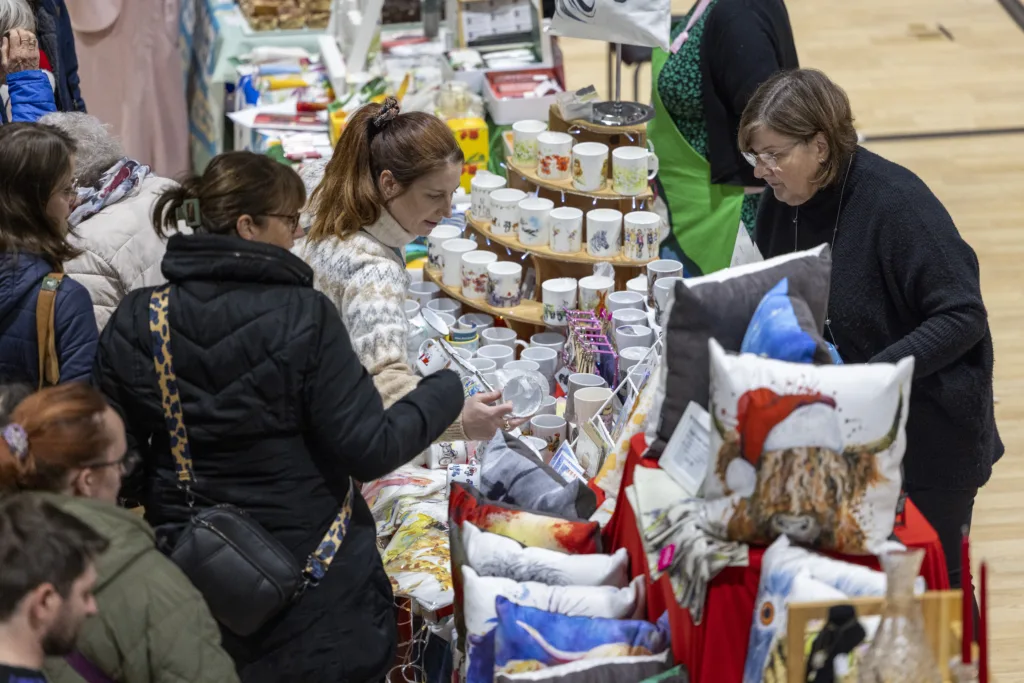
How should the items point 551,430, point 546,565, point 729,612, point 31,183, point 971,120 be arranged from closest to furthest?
point 729,612, point 546,565, point 31,183, point 551,430, point 971,120

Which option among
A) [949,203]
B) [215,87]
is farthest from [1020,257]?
[215,87]

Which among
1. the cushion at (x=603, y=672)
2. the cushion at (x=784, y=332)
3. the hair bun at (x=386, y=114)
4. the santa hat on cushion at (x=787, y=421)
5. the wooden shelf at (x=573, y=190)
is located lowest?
the cushion at (x=603, y=672)

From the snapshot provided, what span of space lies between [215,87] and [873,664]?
541 centimetres

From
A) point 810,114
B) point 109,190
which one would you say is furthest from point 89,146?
point 810,114

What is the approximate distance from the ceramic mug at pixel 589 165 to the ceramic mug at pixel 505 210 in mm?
186

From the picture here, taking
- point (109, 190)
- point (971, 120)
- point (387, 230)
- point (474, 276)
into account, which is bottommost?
point (971, 120)

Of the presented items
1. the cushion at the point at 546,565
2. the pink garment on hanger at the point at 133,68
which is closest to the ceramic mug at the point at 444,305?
the cushion at the point at 546,565

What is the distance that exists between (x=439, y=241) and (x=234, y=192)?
185cm

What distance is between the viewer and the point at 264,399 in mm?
2096

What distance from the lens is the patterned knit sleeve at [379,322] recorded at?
2.73 meters

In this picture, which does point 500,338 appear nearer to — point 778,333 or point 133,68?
point 778,333

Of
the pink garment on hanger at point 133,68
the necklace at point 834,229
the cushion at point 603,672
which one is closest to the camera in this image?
the cushion at point 603,672

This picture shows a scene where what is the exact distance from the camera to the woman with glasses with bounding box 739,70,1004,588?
256 centimetres

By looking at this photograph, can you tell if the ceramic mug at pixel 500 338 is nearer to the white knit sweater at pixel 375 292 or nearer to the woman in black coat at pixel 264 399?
the white knit sweater at pixel 375 292
